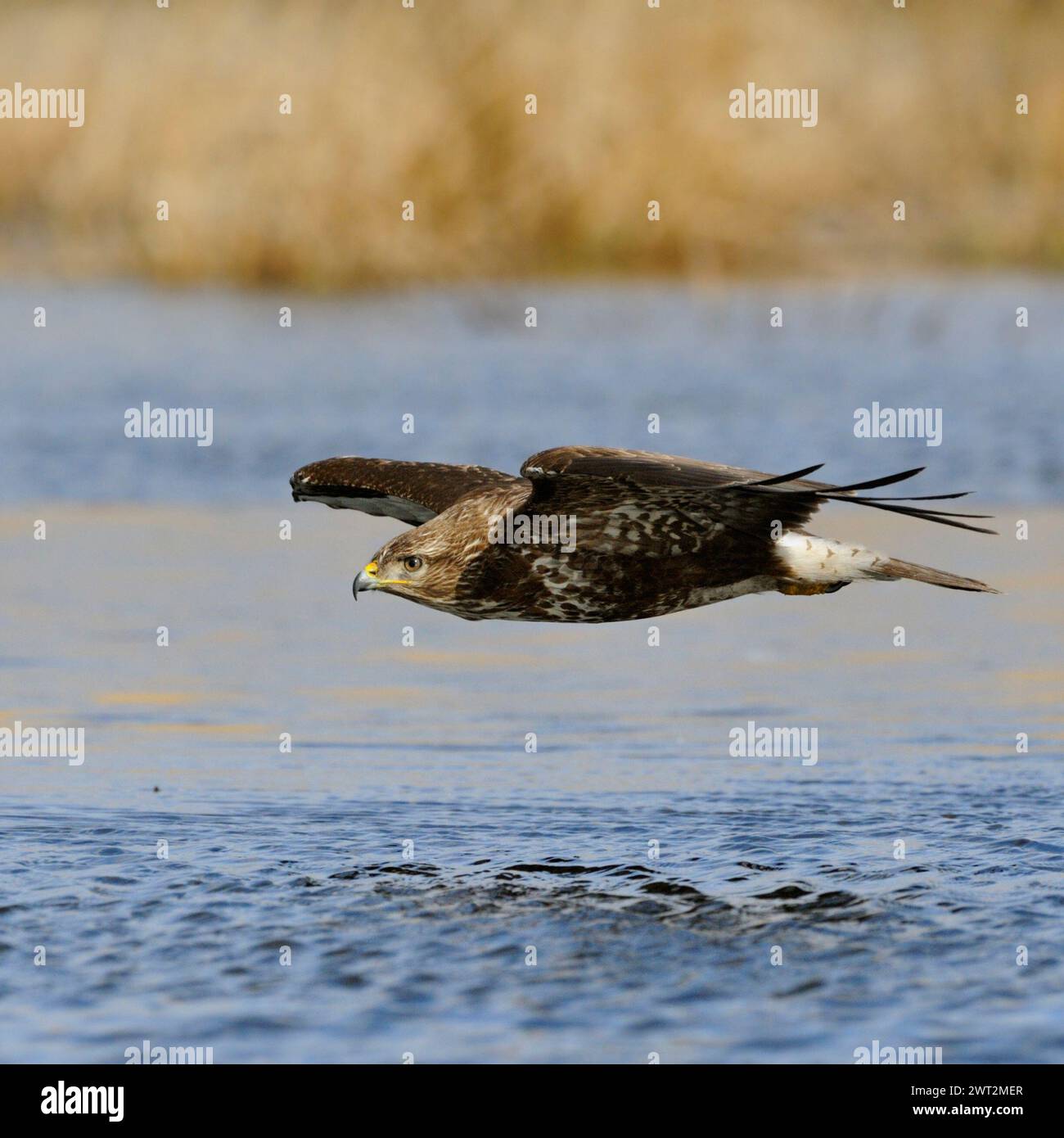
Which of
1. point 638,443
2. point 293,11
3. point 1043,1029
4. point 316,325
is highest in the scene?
point 293,11

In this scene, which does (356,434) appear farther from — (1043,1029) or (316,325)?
(1043,1029)

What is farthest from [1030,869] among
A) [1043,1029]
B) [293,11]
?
[293,11]

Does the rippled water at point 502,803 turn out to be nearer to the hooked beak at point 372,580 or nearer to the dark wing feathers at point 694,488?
→ the hooked beak at point 372,580

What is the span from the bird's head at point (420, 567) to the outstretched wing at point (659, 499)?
38 cm

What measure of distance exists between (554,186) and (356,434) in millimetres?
7181

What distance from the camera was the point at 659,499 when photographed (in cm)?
930

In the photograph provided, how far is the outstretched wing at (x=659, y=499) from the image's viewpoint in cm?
870

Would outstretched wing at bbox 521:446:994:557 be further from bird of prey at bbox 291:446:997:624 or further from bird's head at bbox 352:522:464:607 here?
bird's head at bbox 352:522:464:607

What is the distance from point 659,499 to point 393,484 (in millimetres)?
1641

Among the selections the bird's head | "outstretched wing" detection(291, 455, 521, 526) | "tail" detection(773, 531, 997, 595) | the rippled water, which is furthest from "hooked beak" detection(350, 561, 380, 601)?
"tail" detection(773, 531, 997, 595)

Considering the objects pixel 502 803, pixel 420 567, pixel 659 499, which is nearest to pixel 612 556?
pixel 659 499

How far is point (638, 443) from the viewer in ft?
63.2

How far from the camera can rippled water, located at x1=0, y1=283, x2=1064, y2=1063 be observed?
7086mm

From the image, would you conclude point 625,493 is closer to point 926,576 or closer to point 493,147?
point 926,576
